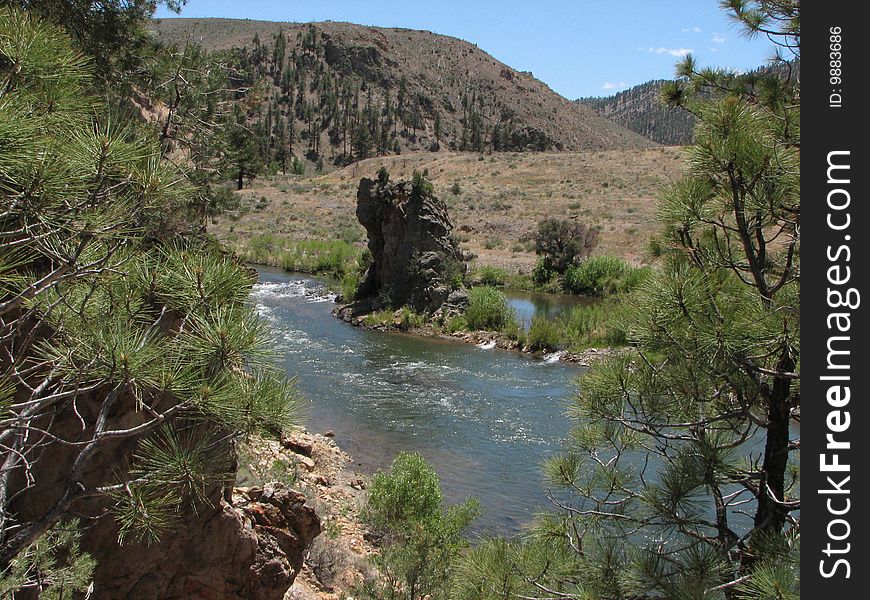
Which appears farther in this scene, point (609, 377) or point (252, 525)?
point (252, 525)

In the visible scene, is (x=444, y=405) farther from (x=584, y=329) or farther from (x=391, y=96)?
(x=391, y=96)

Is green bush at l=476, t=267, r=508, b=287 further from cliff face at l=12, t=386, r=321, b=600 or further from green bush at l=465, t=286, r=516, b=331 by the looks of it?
cliff face at l=12, t=386, r=321, b=600

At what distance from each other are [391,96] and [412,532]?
364 ft

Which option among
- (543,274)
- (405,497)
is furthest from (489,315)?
(405,497)

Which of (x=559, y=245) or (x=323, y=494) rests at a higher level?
(x=559, y=245)

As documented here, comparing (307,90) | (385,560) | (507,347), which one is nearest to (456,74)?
(307,90)

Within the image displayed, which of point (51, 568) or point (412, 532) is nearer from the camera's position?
point (51, 568)

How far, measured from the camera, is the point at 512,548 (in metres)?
4.44

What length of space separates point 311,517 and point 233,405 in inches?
121

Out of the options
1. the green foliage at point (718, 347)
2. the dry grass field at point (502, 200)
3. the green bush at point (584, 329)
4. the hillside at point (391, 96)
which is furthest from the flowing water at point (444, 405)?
the hillside at point (391, 96)

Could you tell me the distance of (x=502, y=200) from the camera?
50.3 metres

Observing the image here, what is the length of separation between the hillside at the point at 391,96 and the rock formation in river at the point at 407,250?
55.7m

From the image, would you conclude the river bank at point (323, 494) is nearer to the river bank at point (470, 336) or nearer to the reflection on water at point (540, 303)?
the river bank at point (470, 336)
